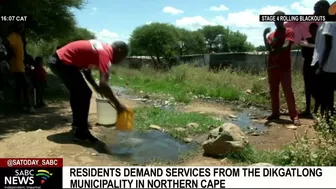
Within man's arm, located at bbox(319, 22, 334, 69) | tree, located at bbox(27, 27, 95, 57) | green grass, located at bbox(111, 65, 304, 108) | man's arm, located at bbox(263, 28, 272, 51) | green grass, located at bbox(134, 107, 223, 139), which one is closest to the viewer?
man's arm, located at bbox(319, 22, 334, 69)

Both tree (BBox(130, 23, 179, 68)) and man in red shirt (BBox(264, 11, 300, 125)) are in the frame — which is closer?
man in red shirt (BBox(264, 11, 300, 125))

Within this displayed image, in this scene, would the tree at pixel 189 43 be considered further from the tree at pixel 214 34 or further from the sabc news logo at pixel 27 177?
the sabc news logo at pixel 27 177

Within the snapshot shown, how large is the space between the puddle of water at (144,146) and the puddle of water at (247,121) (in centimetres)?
156

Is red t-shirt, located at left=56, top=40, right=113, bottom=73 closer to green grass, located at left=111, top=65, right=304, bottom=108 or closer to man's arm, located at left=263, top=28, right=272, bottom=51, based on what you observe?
man's arm, located at left=263, top=28, right=272, bottom=51

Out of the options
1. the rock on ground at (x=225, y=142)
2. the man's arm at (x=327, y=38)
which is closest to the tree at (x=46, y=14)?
the rock on ground at (x=225, y=142)

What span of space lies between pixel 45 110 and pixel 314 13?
5.26m

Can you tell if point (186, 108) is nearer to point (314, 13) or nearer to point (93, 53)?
point (314, 13)

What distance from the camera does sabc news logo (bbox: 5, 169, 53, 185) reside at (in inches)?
141

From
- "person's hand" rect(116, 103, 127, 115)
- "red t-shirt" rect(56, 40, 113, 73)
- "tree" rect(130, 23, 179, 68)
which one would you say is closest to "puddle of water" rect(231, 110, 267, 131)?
"person's hand" rect(116, 103, 127, 115)

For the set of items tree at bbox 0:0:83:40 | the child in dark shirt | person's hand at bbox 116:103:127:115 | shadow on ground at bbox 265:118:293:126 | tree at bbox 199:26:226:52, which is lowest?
shadow on ground at bbox 265:118:293:126

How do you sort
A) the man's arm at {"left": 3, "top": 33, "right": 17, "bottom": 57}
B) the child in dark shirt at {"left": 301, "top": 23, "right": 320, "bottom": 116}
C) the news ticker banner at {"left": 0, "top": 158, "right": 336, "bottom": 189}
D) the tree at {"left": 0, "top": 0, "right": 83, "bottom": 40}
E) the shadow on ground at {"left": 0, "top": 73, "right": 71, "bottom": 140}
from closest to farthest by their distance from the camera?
1. the news ticker banner at {"left": 0, "top": 158, "right": 336, "bottom": 189}
2. the shadow on ground at {"left": 0, "top": 73, "right": 71, "bottom": 140}
3. the child in dark shirt at {"left": 301, "top": 23, "right": 320, "bottom": 116}
4. the man's arm at {"left": 3, "top": 33, "right": 17, "bottom": 57}
5. the tree at {"left": 0, "top": 0, "right": 83, "bottom": 40}

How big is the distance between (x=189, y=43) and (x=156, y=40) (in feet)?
26.4

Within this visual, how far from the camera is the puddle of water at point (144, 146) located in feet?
15.5

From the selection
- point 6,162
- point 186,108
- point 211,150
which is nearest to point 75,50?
point 6,162
